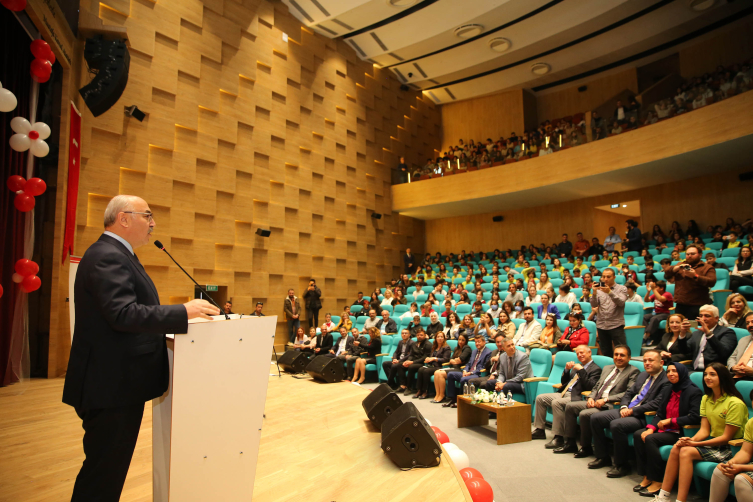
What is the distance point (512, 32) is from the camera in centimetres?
973

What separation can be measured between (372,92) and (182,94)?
501 centimetres

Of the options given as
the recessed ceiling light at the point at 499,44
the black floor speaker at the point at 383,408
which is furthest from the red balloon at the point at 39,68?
the recessed ceiling light at the point at 499,44

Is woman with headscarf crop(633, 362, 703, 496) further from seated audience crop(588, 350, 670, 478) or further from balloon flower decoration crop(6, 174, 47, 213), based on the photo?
balloon flower decoration crop(6, 174, 47, 213)

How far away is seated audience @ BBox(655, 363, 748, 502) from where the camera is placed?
2.59 metres

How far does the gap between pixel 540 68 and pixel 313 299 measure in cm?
782

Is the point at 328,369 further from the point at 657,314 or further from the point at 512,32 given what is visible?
the point at 512,32

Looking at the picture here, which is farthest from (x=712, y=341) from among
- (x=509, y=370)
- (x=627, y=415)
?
(x=509, y=370)

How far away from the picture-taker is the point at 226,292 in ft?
24.3

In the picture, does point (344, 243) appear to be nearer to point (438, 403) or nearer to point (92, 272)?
point (438, 403)

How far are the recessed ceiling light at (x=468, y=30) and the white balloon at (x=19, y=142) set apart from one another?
27.7ft

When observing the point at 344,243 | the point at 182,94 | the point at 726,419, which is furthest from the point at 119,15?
the point at 726,419

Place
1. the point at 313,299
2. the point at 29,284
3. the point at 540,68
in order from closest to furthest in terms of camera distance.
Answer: the point at 29,284 → the point at 313,299 → the point at 540,68

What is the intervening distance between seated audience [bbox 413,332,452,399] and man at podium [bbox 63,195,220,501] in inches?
177

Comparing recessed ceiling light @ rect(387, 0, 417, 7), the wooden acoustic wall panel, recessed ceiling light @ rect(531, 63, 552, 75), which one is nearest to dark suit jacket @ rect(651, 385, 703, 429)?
the wooden acoustic wall panel
